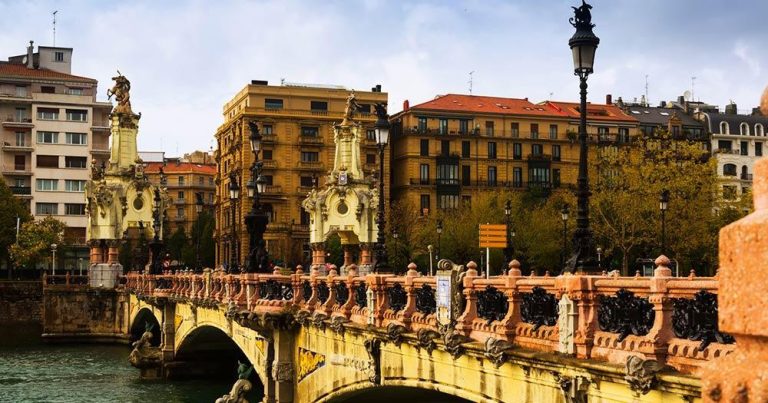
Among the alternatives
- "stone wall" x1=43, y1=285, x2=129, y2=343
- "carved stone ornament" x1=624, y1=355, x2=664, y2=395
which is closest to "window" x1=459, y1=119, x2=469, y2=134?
"stone wall" x1=43, y1=285, x2=129, y2=343

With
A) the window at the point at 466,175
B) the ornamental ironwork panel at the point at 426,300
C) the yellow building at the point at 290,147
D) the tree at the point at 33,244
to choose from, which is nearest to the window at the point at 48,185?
the tree at the point at 33,244

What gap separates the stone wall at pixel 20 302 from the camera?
70.8 metres

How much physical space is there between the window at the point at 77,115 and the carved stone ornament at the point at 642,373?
8893 cm

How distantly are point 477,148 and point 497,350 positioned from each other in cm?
8065

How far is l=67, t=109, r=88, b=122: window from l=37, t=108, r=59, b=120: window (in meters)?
1.09

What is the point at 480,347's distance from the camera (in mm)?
12898

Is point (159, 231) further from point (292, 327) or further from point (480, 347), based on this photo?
point (480, 347)

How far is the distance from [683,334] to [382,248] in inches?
470

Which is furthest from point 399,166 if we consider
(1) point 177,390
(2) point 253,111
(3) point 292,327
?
(3) point 292,327

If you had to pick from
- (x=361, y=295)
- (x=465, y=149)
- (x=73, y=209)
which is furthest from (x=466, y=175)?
(x=361, y=295)

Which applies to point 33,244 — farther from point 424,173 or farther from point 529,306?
point 529,306

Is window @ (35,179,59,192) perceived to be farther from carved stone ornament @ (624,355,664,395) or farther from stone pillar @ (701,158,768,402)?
stone pillar @ (701,158,768,402)

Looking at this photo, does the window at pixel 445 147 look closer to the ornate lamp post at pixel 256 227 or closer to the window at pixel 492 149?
the window at pixel 492 149

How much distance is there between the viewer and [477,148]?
9225 cm
